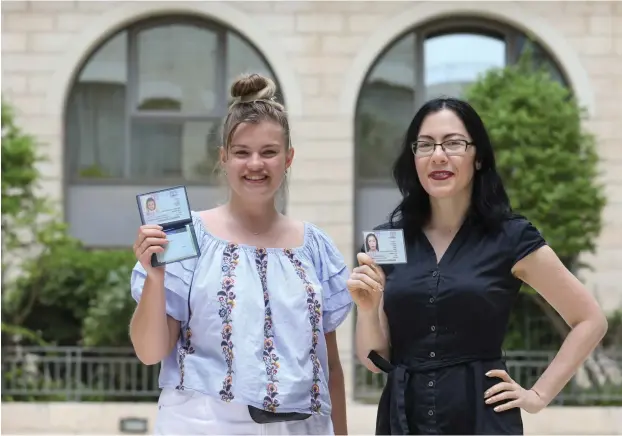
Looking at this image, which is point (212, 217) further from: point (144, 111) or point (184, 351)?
point (144, 111)

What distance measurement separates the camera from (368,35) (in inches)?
519

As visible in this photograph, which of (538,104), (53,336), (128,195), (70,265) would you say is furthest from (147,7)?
(538,104)

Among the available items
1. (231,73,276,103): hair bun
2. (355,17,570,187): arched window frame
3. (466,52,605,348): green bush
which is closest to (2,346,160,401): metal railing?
(355,17,570,187): arched window frame

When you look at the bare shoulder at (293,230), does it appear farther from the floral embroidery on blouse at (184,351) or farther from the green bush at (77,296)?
the green bush at (77,296)

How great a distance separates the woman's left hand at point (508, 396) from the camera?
3471 millimetres

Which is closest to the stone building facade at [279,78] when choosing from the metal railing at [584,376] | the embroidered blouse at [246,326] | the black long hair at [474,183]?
the metal railing at [584,376]

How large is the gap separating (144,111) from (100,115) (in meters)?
0.65

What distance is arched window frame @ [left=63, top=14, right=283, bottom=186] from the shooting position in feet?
44.7

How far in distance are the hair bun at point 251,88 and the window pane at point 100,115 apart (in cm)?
1049

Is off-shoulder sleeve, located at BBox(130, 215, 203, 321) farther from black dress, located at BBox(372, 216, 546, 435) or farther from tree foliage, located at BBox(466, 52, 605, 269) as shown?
tree foliage, located at BBox(466, 52, 605, 269)

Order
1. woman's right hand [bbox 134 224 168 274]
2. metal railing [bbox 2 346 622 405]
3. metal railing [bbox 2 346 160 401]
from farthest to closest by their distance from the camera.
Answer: metal railing [bbox 2 346 160 401] → metal railing [bbox 2 346 622 405] → woman's right hand [bbox 134 224 168 274]

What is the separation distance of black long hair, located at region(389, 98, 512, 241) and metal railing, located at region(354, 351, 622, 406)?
8.01 metres

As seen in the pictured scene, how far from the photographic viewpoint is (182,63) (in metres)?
13.7

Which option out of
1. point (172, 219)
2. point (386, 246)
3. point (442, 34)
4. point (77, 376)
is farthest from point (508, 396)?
point (442, 34)
